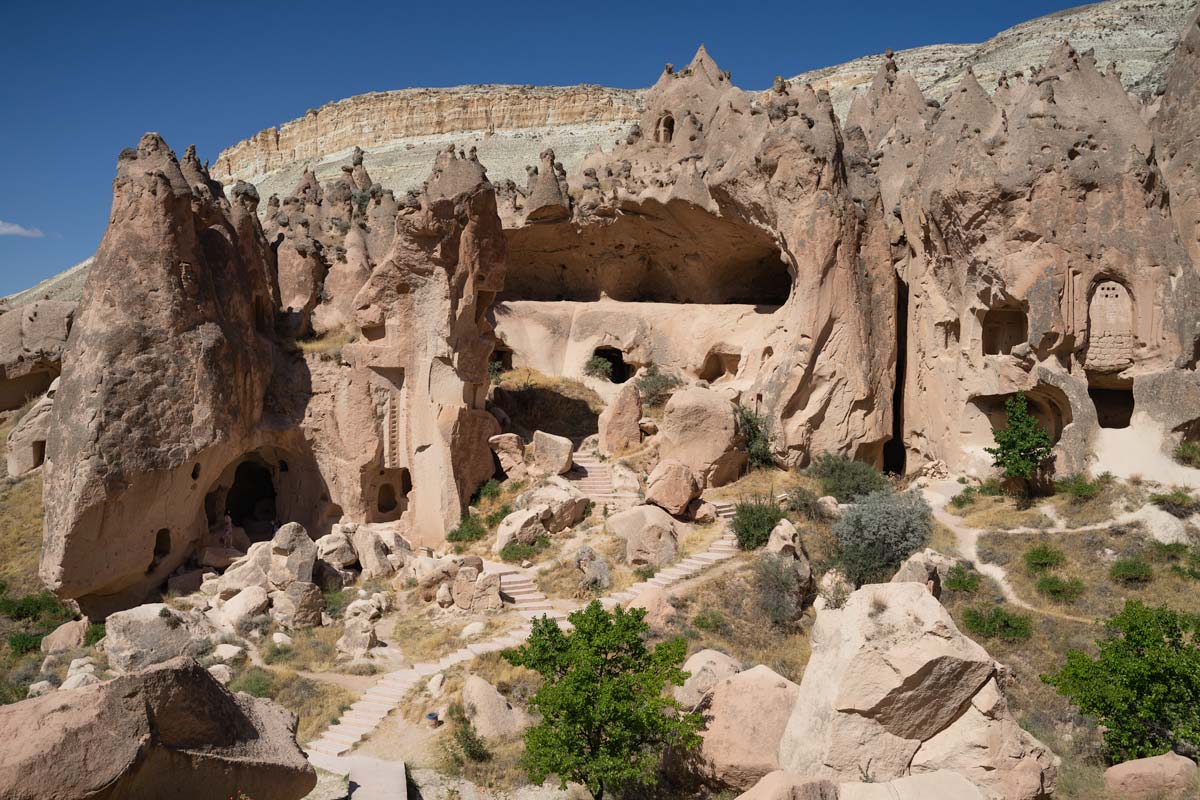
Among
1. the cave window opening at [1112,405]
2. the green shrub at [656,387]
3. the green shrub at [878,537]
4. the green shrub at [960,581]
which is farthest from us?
the green shrub at [656,387]

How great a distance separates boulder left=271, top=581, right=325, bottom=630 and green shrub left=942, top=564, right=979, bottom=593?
12433 mm

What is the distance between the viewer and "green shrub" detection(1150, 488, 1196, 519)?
17953 millimetres

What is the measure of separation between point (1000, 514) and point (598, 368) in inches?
542

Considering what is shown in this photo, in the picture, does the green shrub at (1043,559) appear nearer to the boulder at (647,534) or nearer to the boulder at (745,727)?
the boulder at (647,534)

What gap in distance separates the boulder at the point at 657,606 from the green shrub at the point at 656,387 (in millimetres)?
11504

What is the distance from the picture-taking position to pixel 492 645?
15109 millimetres

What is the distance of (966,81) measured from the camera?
23.3m

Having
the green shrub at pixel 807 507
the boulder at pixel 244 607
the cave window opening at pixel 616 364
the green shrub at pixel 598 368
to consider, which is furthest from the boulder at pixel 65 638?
the cave window opening at pixel 616 364

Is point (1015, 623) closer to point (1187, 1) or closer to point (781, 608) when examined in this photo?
point (781, 608)

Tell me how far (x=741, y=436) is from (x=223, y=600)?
12377 mm

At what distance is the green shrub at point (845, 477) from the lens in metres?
21.6

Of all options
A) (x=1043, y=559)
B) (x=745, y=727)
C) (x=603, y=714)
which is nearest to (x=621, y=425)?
(x=1043, y=559)

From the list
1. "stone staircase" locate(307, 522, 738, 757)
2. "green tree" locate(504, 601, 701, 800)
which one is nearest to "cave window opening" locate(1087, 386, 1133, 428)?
"stone staircase" locate(307, 522, 738, 757)

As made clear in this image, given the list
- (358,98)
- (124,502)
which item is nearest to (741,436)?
(124,502)
